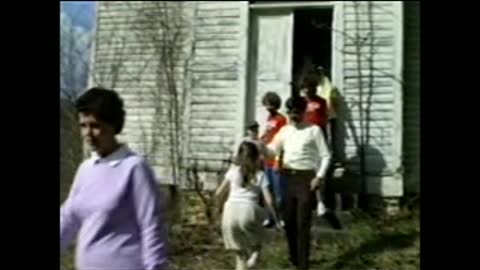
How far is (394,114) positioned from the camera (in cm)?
1314

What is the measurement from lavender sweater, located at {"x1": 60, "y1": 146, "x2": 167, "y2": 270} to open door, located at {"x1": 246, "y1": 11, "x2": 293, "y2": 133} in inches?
381

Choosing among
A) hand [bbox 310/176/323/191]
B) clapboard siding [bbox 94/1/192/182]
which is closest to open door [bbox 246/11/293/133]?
clapboard siding [bbox 94/1/192/182]

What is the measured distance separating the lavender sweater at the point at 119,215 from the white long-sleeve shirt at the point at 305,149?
4.64m

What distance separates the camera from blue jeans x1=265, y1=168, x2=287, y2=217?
8.79 m

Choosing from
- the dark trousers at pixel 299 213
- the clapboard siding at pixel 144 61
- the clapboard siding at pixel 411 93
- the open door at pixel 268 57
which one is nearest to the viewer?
the dark trousers at pixel 299 213

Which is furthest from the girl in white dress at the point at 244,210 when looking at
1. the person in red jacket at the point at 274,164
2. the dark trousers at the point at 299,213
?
the person in red jacket at the point at 274,164

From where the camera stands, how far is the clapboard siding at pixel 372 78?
43.0ft

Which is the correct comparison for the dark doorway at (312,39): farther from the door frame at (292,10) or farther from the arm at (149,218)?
the arm at (149,218)

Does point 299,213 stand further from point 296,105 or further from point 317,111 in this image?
point 317,111
